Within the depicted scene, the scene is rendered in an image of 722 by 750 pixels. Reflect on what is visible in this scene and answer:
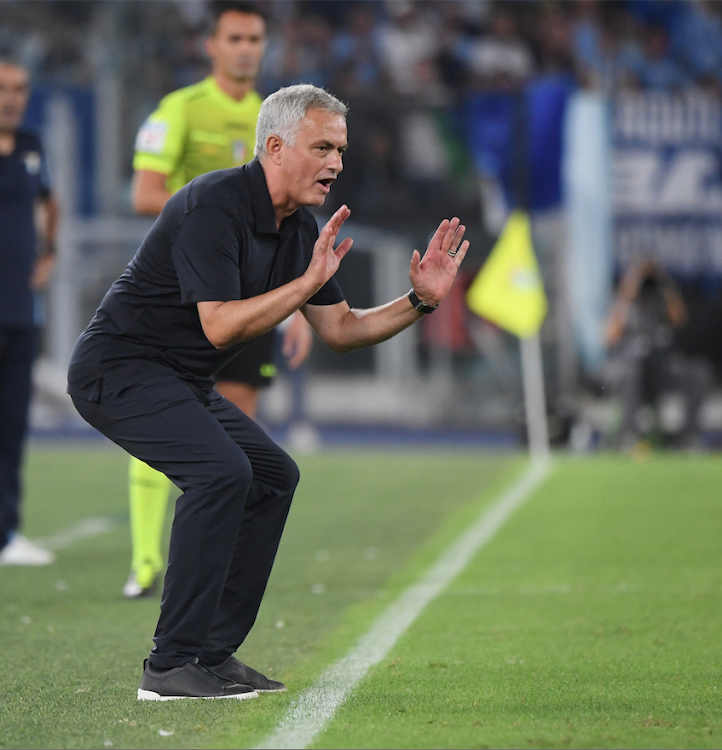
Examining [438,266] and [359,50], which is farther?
[359,50]

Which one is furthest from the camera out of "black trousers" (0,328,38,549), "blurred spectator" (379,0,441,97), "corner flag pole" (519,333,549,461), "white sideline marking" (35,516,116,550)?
"blurred spectator" (379,0,441,97)

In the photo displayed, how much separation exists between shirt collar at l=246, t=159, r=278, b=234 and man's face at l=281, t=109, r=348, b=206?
0.21 ft

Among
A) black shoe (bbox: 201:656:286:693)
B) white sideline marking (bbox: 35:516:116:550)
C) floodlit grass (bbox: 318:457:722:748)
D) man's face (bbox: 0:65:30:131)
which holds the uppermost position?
man's face (bbox: 0:65:30:131)

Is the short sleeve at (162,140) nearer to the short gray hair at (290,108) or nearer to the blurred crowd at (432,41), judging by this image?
the short gray hair at (290,108)

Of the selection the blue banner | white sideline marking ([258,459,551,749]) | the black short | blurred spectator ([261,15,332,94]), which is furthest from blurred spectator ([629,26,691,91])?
the black short

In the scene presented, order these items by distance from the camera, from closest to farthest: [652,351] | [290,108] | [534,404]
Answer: [290,108], [652,351], [534,404]

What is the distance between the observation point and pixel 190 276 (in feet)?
11.3

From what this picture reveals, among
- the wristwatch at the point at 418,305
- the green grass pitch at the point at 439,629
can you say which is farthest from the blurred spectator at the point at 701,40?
the wristwatch at the point at 418,305

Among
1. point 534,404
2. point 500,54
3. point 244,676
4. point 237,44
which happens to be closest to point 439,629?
point 244,676

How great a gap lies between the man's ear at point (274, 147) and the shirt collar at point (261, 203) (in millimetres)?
48

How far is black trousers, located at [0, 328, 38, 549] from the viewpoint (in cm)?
648

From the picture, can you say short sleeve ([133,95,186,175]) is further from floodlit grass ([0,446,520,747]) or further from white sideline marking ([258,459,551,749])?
white sideline marking ([258,459,551,749])

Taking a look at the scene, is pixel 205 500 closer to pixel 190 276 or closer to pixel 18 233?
pixel 190 276

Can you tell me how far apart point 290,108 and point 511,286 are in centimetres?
989
